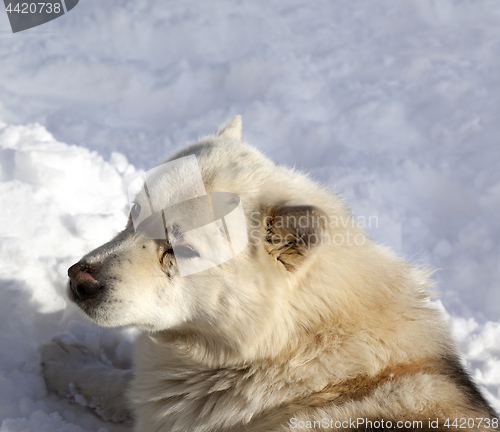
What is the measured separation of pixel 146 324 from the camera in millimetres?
2451

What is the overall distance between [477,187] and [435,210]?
2.58 feet

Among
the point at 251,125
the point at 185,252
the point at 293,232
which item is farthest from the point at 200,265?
the point at 251,125

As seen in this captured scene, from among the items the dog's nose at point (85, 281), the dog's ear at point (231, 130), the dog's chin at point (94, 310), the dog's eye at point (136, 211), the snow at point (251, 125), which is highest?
the dog's ear at point (231, 130)

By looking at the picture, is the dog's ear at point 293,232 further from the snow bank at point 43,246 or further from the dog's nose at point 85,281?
the snow bank at point 43,246

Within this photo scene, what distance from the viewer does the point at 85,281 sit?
2.33 meters

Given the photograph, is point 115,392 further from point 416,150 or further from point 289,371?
point 416,150

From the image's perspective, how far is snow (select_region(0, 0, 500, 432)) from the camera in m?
3.86

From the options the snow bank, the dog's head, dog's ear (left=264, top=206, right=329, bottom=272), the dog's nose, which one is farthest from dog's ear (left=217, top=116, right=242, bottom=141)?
the snow bank

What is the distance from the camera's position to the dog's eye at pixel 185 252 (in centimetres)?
234

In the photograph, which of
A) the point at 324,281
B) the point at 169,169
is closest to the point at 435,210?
the point at 324,281

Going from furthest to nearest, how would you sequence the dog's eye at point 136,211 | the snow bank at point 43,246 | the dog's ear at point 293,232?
the snow bank at point 43,246, the dog's eye at point 136,211, the dog's ear at point 293,232

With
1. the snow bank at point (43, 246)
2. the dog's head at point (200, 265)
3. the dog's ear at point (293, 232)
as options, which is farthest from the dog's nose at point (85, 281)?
the snow bank at point (43, 246)

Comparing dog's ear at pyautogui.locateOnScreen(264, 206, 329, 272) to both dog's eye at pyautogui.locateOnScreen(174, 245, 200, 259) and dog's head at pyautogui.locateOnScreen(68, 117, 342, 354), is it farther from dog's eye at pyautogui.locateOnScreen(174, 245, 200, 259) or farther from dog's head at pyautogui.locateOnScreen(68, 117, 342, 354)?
dog's eye at pyautogui.locateOnScreen(174, 245, 200, 259)

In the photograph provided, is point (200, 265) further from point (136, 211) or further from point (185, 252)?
point (136, 211)
